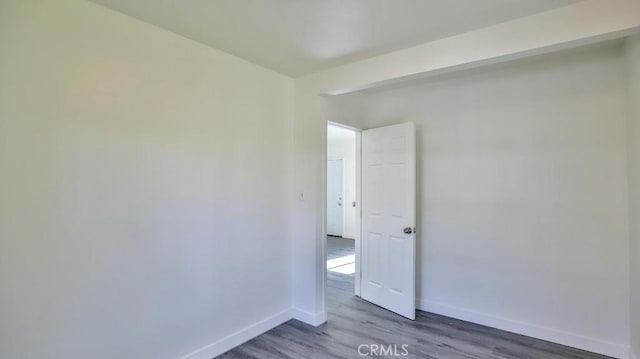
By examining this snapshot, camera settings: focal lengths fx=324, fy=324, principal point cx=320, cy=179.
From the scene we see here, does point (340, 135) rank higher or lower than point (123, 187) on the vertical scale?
higher

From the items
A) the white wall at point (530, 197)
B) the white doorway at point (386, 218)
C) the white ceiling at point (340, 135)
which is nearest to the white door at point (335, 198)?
the white ceiling at point (340, 135)

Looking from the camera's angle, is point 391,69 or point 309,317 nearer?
point 391,69

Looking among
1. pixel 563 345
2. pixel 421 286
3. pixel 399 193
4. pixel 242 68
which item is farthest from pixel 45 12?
pixel 563 345

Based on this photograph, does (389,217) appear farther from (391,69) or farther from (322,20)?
(322,20)

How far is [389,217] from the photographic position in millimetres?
3652

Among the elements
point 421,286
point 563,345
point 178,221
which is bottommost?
point 563,345

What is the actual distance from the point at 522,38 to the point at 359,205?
2.42m

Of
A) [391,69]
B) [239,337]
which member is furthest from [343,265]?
[391,69]

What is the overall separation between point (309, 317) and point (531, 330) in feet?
6.82

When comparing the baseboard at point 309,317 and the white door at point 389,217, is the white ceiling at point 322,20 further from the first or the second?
the baseboard at point 309,317

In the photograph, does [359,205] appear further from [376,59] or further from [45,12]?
[45,12]

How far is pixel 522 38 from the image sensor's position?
2.12m

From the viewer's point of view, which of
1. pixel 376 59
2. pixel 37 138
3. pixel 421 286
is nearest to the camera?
pixel 37 138

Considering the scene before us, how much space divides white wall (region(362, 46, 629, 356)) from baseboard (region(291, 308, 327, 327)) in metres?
1.19
